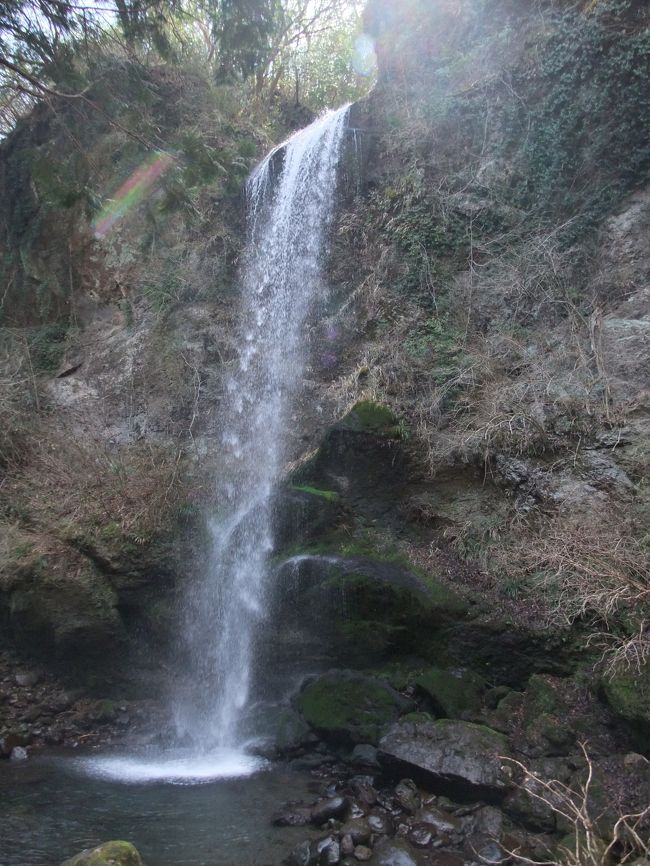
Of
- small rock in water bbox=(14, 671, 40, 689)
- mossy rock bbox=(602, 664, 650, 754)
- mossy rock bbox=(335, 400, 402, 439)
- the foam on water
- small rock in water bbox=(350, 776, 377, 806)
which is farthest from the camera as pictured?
mossy rock bbox=(335, 400, 402, 439)

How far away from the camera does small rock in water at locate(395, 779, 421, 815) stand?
17.7 ft

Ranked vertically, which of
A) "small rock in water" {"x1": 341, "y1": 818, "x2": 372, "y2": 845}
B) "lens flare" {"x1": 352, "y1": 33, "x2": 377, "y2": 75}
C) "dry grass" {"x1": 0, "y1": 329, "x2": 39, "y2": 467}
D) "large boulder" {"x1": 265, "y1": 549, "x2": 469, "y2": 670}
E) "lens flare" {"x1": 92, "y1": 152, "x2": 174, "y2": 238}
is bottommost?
"small rock in water" {"x1": 341, "y1": 818, "x2": 372, "y2": 845}

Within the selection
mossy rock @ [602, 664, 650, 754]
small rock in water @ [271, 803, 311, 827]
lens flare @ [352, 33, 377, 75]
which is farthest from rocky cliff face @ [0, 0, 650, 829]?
lens flare @ [352, 33, 377, 75]

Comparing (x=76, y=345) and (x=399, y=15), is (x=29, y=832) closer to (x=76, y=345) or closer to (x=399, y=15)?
(x=76, y=345)

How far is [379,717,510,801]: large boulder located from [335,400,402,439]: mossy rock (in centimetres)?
363

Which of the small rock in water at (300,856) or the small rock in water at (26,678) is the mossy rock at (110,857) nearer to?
the small rock in water at (300,856)

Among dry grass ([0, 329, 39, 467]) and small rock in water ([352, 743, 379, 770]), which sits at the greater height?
dry grass ([0, 329, 39, 467])

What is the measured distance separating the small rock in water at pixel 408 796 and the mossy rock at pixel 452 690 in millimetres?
871

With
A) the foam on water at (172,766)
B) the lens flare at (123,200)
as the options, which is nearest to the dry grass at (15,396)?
the lens flare at (123,200)

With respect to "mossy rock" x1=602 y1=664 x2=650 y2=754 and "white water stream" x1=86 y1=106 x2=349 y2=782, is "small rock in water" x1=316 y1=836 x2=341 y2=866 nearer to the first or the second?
"white water stream" x1=86 y1=106 x2=349 y2=782

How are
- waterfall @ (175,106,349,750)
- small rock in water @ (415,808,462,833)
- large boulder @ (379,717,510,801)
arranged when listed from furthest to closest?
waterfall @ (175,106,349,750)
large boulder @ (379,717,510,801)
small rock in water @ (415,808,462,833)

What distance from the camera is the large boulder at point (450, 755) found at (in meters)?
5.32

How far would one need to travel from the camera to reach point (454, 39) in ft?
39.6

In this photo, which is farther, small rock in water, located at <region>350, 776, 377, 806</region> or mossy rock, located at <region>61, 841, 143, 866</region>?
small rock in water, located at <region>350, 776, 377, 806</region>
